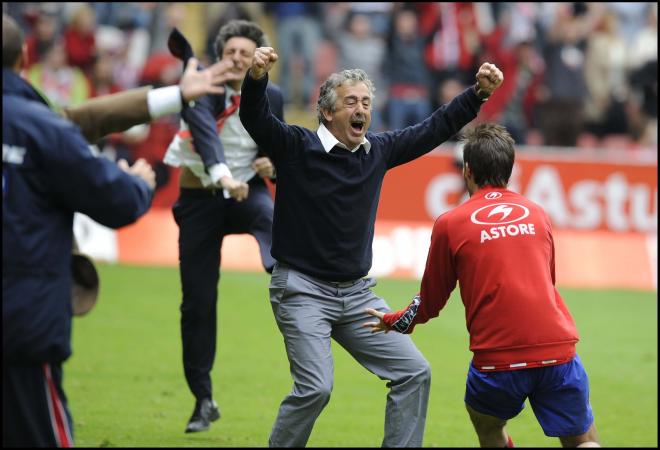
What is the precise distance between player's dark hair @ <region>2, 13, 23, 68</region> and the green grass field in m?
3.91

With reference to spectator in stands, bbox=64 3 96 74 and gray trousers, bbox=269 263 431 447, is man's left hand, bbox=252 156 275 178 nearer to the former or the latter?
gray trousers, bbox=269 263 431 447

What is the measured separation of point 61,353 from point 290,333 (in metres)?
1.83

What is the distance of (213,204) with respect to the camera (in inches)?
348

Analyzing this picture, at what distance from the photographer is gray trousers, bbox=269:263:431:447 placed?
6961 millimetres

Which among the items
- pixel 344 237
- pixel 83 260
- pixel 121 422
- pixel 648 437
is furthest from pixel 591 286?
pixel 83 260

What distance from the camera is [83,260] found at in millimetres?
6281

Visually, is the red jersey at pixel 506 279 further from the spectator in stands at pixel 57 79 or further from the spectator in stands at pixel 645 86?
the spectator in stands at pixel 645 86

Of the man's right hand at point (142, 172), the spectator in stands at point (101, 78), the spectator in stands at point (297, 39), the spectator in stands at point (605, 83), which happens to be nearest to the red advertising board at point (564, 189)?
the spectator in stands at point (605, 83)

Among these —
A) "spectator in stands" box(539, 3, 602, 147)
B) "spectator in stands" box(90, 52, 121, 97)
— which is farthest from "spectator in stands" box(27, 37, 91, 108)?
"spectator in stands" box(539, 3, 602, 147)

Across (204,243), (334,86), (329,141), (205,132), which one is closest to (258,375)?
(204,243)

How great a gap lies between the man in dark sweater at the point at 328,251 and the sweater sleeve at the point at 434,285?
34 centimetres

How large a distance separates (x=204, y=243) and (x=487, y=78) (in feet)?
8.44

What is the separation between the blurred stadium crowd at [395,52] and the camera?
66.7ft

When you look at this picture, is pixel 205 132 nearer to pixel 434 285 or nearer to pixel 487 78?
pixel 487 78
